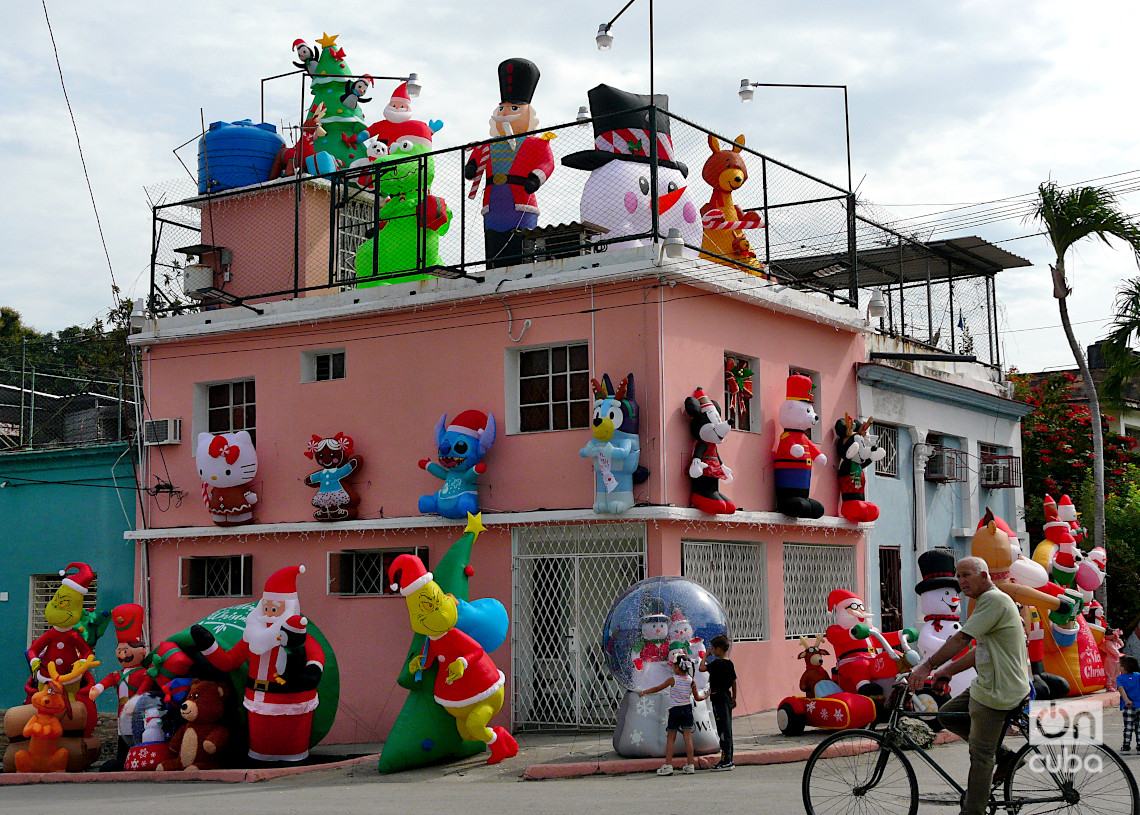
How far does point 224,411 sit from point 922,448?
10430mm

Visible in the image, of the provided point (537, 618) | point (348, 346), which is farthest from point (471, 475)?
point (348, 346)

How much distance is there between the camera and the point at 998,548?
1449 centimetres

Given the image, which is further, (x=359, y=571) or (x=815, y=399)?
(x=815, y=399)

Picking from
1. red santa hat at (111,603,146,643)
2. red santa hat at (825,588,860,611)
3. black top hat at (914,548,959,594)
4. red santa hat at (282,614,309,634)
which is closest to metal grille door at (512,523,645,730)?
red santa hat at (825,588,860,611)

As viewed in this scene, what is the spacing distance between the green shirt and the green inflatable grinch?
10.5 metres

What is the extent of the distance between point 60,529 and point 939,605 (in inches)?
505

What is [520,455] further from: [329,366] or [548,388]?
[329,366]

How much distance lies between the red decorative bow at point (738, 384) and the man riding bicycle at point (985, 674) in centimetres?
816

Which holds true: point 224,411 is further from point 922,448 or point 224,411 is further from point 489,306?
point 922,448

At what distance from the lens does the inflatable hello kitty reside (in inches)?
672

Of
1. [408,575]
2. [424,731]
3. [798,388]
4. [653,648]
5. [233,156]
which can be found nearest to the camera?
[653,648]

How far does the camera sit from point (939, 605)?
13781mm

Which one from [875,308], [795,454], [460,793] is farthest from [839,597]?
[875,308]

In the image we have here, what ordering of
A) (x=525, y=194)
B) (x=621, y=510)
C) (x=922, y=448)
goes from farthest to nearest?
(x=922, y=448)
(x=525, y=194)
(x=621, y=510)
